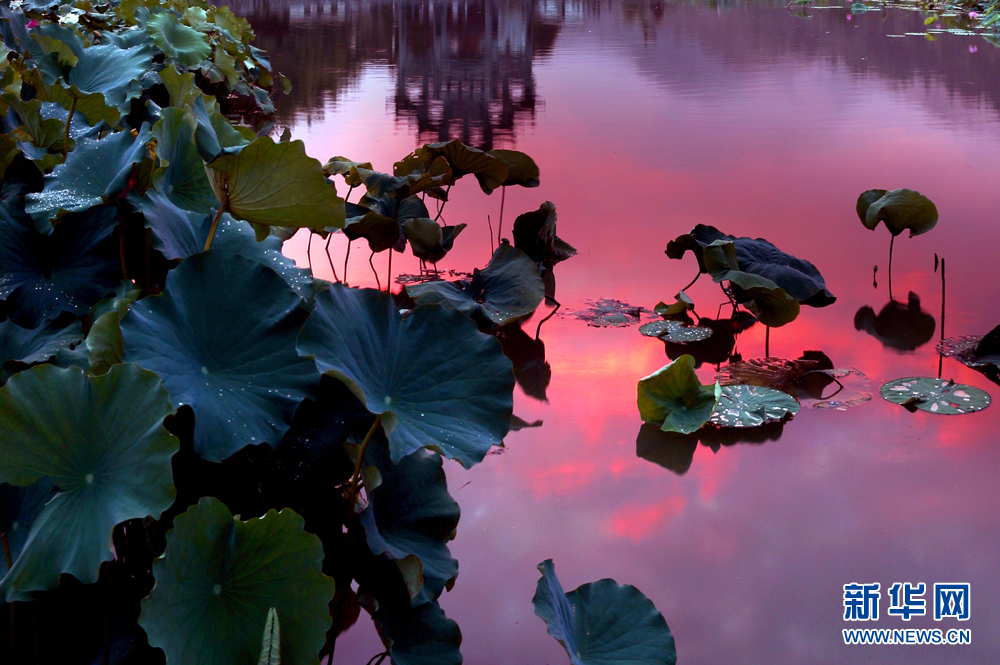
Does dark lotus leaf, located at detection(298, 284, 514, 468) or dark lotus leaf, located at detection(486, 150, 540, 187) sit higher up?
dark lotus leaf, located at detection(486, 150, 540, 187)

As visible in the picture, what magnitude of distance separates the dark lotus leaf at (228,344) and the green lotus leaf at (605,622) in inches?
14.0

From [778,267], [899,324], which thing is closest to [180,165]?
[778,267]

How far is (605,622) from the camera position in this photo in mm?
967

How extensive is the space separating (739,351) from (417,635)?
1.30 metres

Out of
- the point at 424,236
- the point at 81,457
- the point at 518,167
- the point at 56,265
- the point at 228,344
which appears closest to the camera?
the point at 81,457

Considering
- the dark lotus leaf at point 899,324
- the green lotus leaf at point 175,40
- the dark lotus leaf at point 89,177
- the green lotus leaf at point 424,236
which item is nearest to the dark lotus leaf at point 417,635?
the dark lotus leaf at point 89,177

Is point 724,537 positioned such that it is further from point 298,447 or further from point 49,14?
point 49,14

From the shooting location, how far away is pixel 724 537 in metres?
1.33

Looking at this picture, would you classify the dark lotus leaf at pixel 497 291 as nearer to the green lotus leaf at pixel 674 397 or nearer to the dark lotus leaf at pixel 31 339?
the green lotus leaf at pixel 674 397

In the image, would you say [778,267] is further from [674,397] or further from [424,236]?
[424,236]

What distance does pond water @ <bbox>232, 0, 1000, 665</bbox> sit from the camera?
120 centimetres

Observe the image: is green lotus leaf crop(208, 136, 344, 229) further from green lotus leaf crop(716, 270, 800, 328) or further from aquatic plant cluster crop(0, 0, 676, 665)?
green lotus leaf crop(716, 270, 800, 328)

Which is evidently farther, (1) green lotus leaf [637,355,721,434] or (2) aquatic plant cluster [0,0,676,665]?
(1) green lotus leaf [637,355,721,434]

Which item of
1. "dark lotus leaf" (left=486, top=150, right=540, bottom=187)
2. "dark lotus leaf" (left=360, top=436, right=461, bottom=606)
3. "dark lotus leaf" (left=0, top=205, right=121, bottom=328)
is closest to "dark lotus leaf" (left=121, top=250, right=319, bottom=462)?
"dark lotus leaf" (left=360, top=436, right=461, bottom=606)
